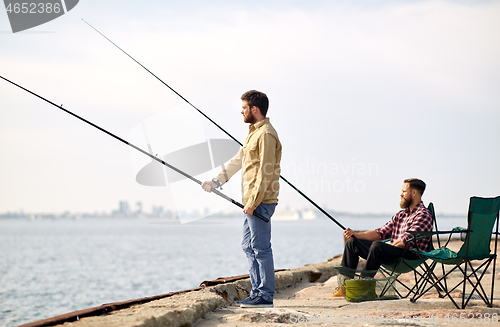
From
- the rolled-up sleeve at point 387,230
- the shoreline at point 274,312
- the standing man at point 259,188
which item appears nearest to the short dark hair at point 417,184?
the rolled-up sleeve at point 387,230

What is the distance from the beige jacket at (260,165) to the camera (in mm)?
3436

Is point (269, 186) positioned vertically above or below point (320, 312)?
above

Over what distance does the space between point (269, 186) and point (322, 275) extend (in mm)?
Answer: 2578

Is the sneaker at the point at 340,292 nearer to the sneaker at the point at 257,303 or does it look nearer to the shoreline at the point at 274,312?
the shoreline at the point at 274,312

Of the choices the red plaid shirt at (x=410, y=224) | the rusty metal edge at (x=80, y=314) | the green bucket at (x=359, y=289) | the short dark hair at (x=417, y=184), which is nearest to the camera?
the rusty metal edge at (x=80, y=314)

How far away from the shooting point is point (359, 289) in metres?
3.83

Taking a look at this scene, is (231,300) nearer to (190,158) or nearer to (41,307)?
(190,158)

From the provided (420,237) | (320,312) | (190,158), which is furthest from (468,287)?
(190,158)

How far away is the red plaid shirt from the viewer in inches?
157

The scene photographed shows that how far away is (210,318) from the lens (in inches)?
122

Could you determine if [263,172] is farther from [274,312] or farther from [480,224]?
[480,224]

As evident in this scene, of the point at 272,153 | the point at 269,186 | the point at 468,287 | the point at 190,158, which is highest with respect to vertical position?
the point at 190,158

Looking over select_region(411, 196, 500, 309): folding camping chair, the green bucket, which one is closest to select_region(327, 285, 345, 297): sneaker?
the green bucket

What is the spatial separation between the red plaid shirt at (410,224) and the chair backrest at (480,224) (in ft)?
1.53
